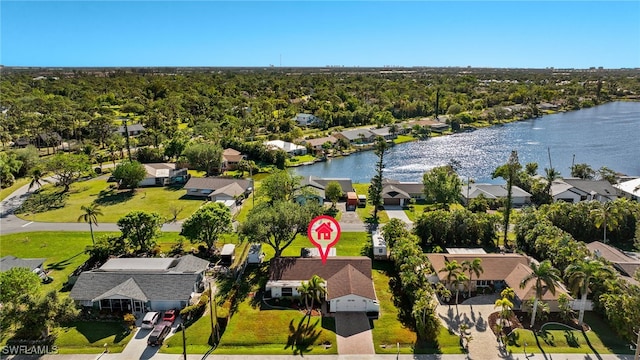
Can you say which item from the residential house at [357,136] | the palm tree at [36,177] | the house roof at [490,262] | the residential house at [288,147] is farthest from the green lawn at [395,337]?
Result: the residential house at [357,136]

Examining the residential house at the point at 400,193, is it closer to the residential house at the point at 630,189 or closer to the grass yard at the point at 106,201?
the grass yard at the point at 106,201

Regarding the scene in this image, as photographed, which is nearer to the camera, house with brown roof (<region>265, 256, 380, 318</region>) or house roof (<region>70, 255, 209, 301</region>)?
house with brown roof (<region>265, 256, 380, 318</region>)

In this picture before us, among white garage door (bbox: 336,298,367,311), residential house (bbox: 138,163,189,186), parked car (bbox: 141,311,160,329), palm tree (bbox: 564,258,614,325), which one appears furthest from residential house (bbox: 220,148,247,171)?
palm tree (bbox: 564,258,614,325)

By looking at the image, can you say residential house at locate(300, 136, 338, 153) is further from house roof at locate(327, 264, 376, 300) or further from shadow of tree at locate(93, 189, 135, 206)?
house roof at locate(327, 264, 376, 300)

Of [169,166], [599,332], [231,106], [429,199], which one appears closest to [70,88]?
[231,106]

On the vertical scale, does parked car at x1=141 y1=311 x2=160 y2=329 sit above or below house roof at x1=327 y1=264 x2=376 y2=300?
below

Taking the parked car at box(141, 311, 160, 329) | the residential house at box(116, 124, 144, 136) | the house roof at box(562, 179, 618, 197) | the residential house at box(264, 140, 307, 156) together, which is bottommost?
the parked car at box(141, 311, 160, 329)

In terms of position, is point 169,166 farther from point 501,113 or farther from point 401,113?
point 501,113
